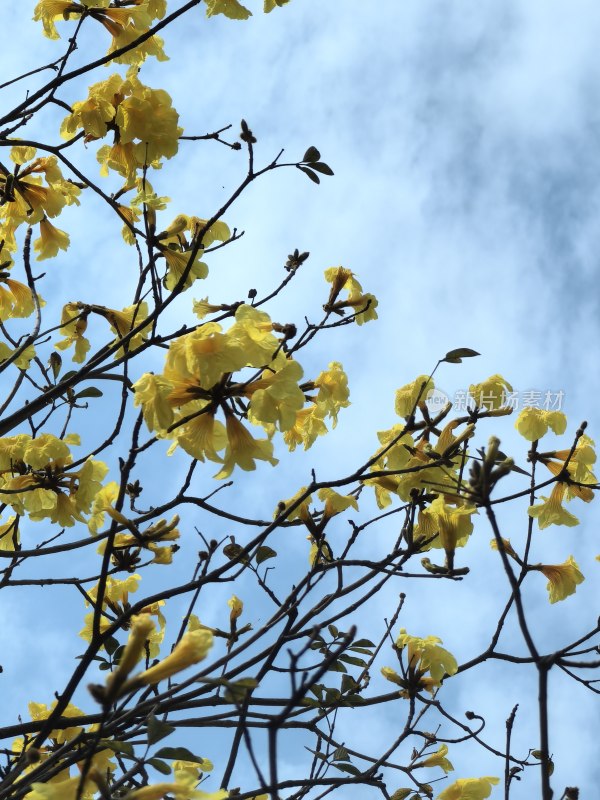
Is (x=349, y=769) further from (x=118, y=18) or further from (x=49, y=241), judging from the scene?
(x=118, y=18)

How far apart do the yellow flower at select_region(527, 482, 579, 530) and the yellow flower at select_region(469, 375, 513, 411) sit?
1.81 ft

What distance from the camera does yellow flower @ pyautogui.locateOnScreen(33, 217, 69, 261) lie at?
4410 millimetres

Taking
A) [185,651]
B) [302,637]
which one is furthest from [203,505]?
[185,651]

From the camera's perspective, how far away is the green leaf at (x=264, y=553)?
142 inches

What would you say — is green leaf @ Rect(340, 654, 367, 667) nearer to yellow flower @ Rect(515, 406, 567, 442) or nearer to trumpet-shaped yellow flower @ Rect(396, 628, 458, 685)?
trumpet-shaped yellow flower @ Rect(396, 628, 458, 685)

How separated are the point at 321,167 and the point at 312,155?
6 centimetres

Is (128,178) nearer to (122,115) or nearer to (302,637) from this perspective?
(122,115)

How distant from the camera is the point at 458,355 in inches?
129

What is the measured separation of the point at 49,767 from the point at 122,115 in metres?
2.58

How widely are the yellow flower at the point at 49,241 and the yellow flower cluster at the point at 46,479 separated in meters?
1.29

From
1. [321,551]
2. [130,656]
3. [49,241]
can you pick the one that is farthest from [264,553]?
[49,241]

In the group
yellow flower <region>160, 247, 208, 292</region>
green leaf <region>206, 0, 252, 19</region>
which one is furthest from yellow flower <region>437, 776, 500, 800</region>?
green leaf <region>206, 0, 252, 19</region>

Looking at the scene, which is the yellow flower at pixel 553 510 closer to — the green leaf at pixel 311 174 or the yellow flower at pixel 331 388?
the yellow flower at pixel 331 388

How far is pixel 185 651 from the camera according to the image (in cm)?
197
